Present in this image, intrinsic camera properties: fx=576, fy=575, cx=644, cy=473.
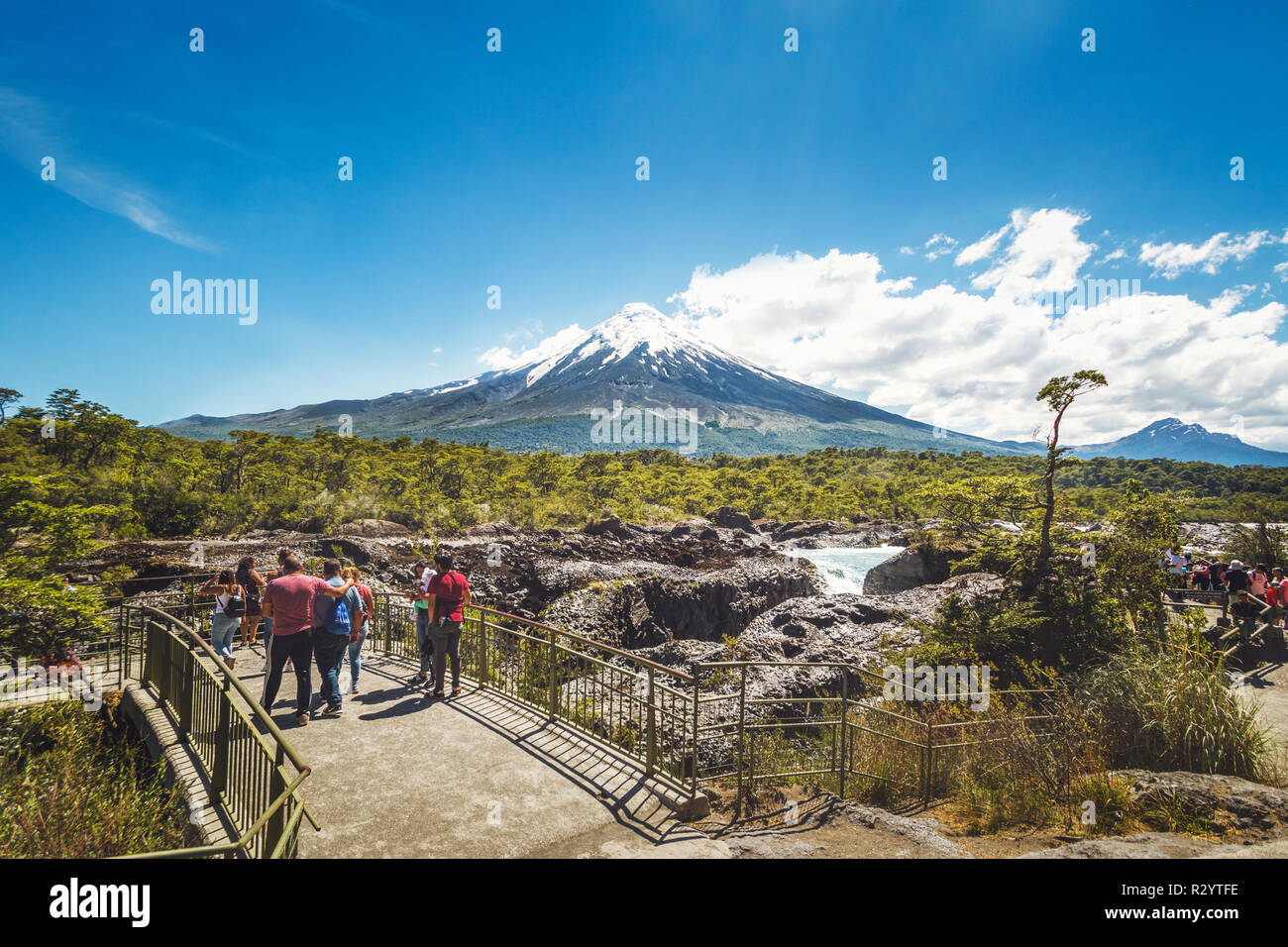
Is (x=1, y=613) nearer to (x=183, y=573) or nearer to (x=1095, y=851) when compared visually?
(x=183, y=573)

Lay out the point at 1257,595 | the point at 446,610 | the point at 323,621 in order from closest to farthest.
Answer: the point at 323,621
the point at 446,610
the point at 1257,595

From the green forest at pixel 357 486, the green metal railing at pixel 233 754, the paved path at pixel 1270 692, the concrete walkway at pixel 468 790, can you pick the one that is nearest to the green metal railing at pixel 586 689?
the concrete walkway at pixel 468 790

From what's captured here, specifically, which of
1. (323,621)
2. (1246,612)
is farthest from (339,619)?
(1246,612)

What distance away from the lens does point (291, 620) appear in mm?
6227

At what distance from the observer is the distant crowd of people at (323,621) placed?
246 inches

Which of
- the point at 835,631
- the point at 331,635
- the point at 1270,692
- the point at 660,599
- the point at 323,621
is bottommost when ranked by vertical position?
the point at 835,631

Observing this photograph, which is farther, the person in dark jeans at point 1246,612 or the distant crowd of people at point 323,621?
the person in dark jeans at point 1246,612

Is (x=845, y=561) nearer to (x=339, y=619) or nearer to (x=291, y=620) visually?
(x=339, y=619)

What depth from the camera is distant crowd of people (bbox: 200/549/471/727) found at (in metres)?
6.25

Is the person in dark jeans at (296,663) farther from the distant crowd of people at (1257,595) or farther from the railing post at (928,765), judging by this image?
the distant crowd of people at (1257,595)

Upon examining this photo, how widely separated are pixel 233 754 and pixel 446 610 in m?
3.08

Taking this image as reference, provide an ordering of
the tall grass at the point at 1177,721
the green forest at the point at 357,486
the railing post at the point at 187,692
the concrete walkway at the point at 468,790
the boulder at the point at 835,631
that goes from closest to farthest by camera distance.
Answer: the concrete walkway at the point at 468,790, the railing post at the point at 187,692, the tall grass at the point at 1177,721, the boulder at the point at 835,631, the green forest at the point at 357,486

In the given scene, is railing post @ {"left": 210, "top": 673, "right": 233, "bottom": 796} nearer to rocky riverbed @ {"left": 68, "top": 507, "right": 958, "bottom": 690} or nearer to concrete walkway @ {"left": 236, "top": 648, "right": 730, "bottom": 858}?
concrete walkway @ {"left": 236, "top": 648, "right": 730, "bottom": 858}

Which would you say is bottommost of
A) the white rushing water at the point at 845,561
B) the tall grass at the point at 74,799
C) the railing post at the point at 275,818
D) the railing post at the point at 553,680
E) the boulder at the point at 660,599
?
the white rushing water at the point at 845,561
